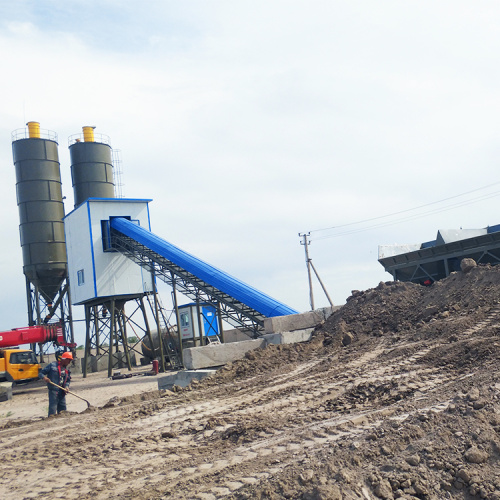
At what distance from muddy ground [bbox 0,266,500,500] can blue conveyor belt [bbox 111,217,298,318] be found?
604 cm

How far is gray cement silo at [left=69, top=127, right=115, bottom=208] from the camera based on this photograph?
3025 centimetres

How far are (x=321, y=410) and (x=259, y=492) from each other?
3.02 metres

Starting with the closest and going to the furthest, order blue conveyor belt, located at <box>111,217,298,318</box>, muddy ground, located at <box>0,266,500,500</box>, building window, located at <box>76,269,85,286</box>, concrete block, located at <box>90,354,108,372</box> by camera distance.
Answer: muddy ground, located at <box>0,266,500,500</box>, blue conveyor belt, located at <box>111,217,298,318</box>, building window, located at <box>76,269,85,286</box>, concrete block, located at <box>90,354,108,372</box>

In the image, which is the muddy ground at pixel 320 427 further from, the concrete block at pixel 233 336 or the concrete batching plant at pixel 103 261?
the concrete block at pixel 233 336

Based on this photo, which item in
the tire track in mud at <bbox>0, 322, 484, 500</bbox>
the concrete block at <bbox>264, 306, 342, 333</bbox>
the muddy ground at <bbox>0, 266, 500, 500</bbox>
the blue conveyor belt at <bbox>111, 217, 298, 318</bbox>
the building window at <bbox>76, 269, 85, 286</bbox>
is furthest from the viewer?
the building window at <bbox>76, 269, 85, 286</bbox>

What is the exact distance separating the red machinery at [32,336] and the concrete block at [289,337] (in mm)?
14935

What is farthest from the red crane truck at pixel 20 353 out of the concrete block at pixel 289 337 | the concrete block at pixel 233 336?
the concrete block at pixel 289 337

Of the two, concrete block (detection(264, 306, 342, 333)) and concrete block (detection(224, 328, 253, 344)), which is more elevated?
concrete block (detection(264, 306, 342, 333))

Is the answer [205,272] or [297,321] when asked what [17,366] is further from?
[297,321]

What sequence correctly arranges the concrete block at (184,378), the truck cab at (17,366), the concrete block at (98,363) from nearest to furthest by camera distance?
the concrete block at (184,378), the truck cab at (17,366), the concrete block at (98,363)

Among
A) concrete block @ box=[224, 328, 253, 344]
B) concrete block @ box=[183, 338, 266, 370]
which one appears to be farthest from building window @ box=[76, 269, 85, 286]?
concrete block @ box=[183, 338, 266, 370]

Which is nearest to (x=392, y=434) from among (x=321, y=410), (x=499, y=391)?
(x=499, y=391)

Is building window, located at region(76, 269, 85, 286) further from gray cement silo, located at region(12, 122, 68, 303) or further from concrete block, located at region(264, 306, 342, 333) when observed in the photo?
concrete block, located at region(264, 306, 342, 333)

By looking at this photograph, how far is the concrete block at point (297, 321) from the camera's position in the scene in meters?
14.6
